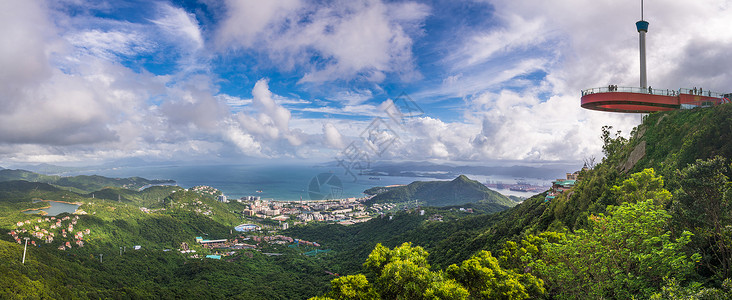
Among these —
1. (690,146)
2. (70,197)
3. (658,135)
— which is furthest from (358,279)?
(70,197)

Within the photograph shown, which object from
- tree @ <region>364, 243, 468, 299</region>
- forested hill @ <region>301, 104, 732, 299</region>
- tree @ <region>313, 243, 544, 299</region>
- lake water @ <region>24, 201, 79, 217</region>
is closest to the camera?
forested hill @ <region>301, 104, 732, 299</region>

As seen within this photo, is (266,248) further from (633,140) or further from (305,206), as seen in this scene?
(633,140)

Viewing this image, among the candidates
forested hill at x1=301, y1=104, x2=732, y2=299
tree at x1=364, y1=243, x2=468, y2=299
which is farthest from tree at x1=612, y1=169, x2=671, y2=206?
tree at x1=364, y1=243, x2=468, y2=299

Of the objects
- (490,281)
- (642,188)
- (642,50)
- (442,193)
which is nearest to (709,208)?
(490,281)

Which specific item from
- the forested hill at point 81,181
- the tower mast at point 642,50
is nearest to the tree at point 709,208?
the tower mast at point 642,50

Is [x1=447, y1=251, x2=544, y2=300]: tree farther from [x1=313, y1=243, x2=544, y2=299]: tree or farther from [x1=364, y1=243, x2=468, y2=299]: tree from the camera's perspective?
[x1=364, y1=243, x2=468, y2=299]: tree

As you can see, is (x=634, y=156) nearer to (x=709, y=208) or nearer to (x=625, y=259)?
(x=709, y=208)
